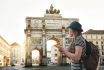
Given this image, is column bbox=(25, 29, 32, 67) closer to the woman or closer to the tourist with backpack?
the woman

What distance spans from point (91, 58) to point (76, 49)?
262mm

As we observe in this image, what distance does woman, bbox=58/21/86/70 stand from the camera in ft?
13.3

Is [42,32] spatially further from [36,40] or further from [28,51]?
[28,51]

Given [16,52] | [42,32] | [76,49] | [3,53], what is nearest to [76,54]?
[76,49]

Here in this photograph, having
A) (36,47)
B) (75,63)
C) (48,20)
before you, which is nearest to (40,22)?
(48,20)

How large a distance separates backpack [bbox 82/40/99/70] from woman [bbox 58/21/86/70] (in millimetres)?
70

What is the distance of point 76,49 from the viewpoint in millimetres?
4082

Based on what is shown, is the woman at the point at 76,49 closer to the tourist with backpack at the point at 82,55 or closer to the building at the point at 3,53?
the tourist with backpack at the point at 82,55

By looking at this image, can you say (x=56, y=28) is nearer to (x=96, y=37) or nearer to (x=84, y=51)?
(x=96, y=37)

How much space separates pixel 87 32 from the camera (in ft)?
271

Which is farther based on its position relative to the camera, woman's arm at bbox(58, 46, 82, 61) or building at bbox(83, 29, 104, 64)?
building at bbox(83, 29, 104, 64)

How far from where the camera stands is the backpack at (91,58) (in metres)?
4.02

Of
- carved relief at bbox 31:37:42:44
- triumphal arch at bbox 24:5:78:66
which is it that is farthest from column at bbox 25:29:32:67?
carved relief at bbox 31:37:42:44

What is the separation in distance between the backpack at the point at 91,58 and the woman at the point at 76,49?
7 centimetres
